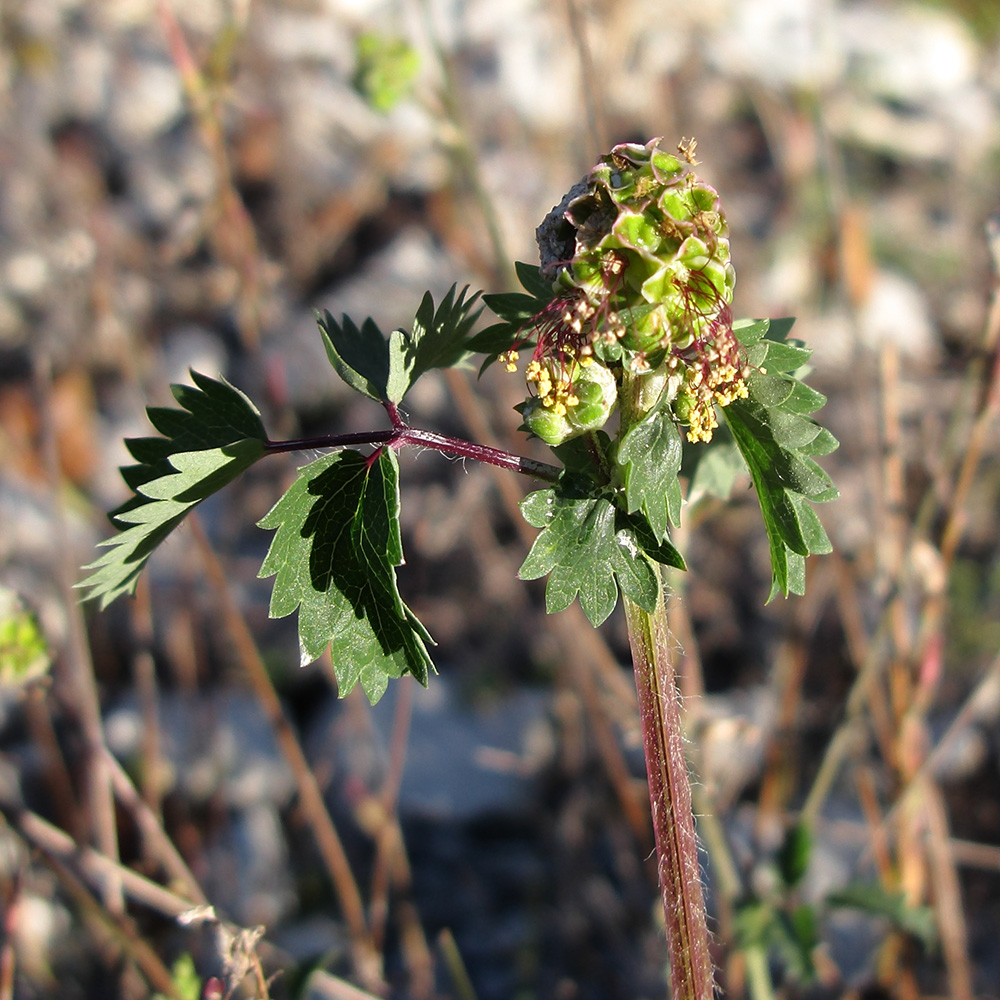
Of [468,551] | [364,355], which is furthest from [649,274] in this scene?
Answer: [468,551]

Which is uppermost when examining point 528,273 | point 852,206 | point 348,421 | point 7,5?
point 7,5

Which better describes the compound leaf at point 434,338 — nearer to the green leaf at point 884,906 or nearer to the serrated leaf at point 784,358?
the serrated leaf at point 784,358

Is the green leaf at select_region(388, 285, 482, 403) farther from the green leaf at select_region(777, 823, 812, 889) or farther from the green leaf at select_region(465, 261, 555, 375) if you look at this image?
the green leaf at select_region(777, 823, 812, 889)

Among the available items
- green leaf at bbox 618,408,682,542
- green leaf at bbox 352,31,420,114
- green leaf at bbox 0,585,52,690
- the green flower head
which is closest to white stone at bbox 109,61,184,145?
green leaf at bbox 352,31,420,114

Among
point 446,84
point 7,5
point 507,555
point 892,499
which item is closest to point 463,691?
point 507,555

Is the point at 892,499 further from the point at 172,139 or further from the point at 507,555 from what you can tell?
the point at 172,139

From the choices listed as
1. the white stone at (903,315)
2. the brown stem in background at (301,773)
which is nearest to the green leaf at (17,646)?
the brown stem in background at (301,773)
